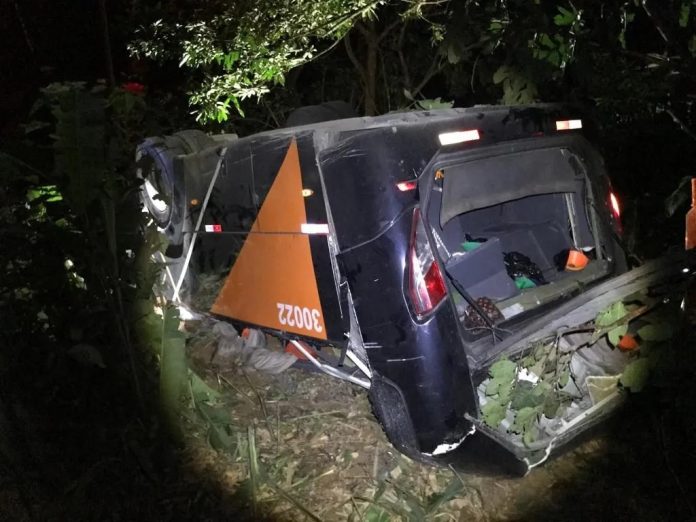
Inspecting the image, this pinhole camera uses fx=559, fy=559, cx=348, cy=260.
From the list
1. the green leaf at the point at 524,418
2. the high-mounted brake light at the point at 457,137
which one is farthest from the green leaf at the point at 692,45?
the green leaf at the point at 524,418

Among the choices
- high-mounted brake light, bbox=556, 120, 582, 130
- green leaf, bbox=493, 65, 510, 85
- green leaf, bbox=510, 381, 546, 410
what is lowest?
green leaf, bbox=510, 381, 546, 410

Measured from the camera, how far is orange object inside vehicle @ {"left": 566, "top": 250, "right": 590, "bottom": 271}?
3.71 meters

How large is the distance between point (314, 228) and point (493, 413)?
1.37m

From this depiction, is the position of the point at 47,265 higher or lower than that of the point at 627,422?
higher

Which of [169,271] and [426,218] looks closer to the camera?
[426,218]

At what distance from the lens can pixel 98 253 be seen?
3.07 m

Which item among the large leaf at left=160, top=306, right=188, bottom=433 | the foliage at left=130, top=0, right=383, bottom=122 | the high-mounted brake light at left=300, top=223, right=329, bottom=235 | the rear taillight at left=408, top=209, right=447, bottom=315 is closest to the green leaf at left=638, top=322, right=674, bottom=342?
the rear taillight at left=408, top=209, right=447, bottom=315

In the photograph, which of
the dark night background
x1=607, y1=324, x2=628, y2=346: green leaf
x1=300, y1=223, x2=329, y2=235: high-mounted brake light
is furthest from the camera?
x1=300, y1=223, x2=329, y2=235: high-mounted brake light

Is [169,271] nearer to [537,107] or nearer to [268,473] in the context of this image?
[268,473]

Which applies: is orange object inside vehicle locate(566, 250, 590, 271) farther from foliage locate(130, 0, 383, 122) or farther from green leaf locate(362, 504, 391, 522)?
foliage locate(130, 0, 383, 122)

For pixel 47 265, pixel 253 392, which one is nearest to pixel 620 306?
pixel 253 392

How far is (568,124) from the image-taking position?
3430 millimetres

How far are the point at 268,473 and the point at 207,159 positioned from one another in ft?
8.05

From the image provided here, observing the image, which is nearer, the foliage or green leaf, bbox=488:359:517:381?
green leaf, bbox=488:359:517:381
